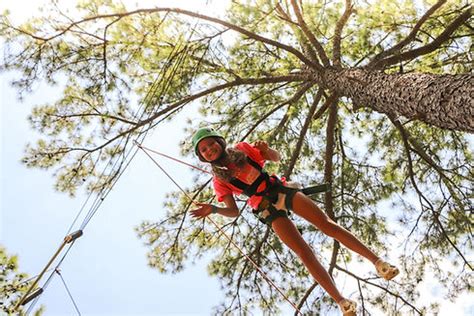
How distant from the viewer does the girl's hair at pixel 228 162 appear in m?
3.31

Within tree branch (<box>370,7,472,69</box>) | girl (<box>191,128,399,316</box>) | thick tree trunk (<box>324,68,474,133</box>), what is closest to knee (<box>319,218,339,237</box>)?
girl (<box>191,128,399,316</box>)

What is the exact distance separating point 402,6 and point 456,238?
2733mm

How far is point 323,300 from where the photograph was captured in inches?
226

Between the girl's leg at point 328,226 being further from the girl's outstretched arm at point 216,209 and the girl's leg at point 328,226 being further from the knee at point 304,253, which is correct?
the girl's outstretched arm at point 216,209

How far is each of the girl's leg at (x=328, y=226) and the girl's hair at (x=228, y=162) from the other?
0.48 m

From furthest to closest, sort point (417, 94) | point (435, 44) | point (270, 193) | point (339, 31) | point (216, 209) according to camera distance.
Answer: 1. point (339, 31)
2. point (435, 44)
3. point (270, 193)
4. point (216, 209)
5. point (417, 94)

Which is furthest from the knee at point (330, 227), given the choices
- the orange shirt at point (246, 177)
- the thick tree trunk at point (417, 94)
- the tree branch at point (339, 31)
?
the tree branch at point (339, 31)

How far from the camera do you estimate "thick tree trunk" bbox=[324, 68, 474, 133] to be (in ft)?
8.77

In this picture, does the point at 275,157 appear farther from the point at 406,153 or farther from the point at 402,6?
the point at 406,153

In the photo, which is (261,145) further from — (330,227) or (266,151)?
(330,227)

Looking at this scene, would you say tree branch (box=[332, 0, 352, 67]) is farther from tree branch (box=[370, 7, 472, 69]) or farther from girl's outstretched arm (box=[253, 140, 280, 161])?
girl's outstretched arm (box=[253, 140, 280, 161])

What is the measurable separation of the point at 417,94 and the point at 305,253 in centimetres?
135

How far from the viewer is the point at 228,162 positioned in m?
3.32

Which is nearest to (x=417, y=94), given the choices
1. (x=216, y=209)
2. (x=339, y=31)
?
(x=216, y=209)
